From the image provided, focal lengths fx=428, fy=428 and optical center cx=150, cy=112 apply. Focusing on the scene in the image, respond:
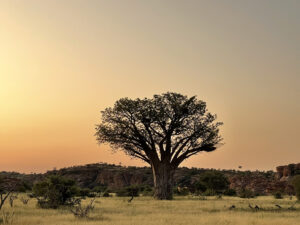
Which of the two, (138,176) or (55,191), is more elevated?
(138,176)

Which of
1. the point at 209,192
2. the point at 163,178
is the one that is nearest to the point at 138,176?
the point at 209,192

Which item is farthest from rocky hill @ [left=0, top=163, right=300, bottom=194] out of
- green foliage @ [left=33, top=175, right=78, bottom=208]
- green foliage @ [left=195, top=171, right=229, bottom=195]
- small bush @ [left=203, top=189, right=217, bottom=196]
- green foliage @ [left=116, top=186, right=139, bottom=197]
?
green foliage @ [left=33, top=175, right=78, bottom=208]

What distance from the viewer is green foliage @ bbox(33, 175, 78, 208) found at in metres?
31.7

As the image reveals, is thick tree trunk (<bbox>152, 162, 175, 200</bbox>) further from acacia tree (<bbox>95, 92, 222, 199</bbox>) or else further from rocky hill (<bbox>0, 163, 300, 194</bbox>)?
rocky hill (<bbox>0, 163, 300, 194</bbox>)

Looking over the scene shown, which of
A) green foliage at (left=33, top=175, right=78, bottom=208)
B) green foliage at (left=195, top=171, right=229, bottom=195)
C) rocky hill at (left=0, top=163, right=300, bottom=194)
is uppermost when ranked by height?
rocky hill at (left=0, top=163, right=300, bottom=194)

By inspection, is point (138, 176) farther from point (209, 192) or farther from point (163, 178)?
point (163, 178)

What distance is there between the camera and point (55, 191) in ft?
106

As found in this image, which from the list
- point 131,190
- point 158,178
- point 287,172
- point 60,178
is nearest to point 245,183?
point 287,172

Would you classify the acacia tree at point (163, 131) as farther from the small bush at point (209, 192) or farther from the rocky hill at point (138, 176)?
the rocky hill at point (138, 176)

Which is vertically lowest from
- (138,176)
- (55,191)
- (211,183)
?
(55,191)

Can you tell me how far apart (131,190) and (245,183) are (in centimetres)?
3318

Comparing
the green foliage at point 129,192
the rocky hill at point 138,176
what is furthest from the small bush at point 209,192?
the rocky hill at point 138,176

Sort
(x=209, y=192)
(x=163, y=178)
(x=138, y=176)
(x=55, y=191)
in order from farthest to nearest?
(x=138, y=176), (x=209, y=192), (x=163, y=178), (x=55, y=191)

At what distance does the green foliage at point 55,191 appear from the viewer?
104ft
